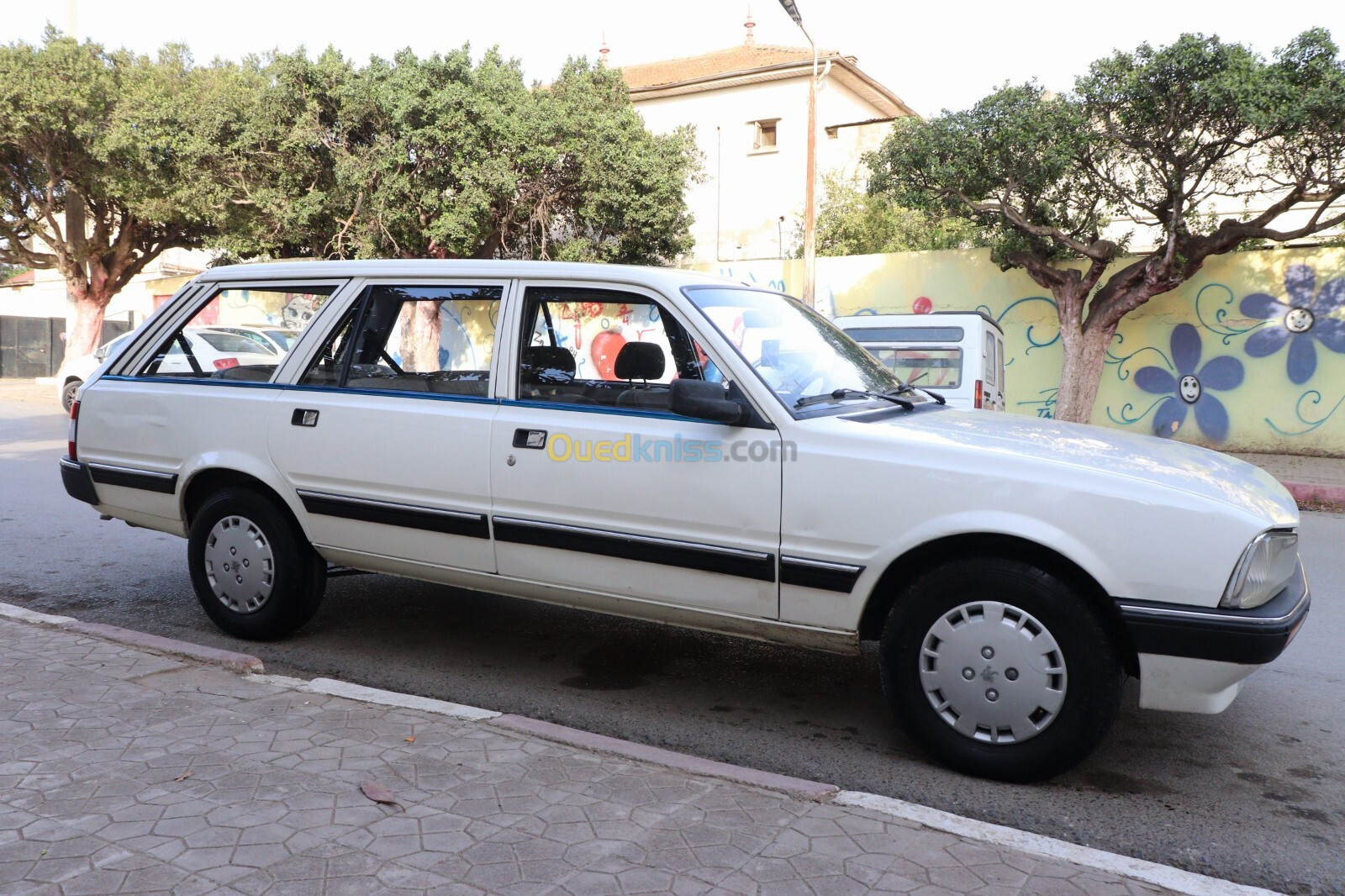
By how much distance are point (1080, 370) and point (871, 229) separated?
1141 cm

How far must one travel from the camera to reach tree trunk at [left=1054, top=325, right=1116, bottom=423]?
49.7 feet

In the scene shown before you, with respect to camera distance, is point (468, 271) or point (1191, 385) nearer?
point (468, 271)

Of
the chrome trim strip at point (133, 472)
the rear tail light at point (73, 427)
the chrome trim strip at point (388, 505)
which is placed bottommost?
the chrome trim strip at point (388, 505)

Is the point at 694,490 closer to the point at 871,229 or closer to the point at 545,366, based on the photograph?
the point at 545,366

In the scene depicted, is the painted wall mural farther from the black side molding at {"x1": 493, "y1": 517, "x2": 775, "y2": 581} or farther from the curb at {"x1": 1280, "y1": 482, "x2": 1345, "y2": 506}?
the black side molding at {"x1": 493, "y1": 517, "x2": 775, "y2": 581}

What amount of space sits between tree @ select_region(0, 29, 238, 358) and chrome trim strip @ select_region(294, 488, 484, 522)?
18.3 m

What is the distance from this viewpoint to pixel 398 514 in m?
4.36

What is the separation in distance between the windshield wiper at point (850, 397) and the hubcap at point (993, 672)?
0.92 metres

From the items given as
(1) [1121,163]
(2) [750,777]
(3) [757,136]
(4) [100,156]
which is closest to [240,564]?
(2) [750,777]

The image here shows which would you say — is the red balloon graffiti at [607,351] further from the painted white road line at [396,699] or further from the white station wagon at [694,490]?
the painted white road line at [396,699]

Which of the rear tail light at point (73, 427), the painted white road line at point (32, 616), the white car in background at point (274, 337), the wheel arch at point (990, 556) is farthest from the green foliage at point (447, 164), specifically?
the wheel arch at point (990, 556)

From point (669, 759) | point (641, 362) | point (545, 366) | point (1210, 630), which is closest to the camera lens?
point (1210, 630)

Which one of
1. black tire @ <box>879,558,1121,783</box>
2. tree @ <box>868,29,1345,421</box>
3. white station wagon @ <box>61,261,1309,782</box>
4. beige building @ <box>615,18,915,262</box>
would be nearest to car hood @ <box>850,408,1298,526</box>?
white station wagon @ <box>61,261,1309,782</box>

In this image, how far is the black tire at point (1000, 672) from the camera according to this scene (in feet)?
10.6
